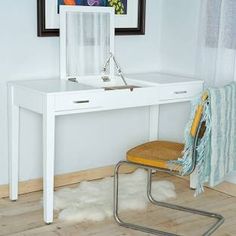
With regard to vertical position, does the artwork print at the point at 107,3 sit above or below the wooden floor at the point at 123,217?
above

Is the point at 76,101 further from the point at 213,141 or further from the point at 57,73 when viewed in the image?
the point at 213,141

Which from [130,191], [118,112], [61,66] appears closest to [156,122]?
[118,112]

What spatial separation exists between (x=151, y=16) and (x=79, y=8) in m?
0.67

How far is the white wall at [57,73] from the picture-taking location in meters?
3.02

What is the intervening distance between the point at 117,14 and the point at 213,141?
1.32 meters

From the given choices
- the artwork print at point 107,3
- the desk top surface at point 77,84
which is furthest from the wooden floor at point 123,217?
the artwork print at point 107,3

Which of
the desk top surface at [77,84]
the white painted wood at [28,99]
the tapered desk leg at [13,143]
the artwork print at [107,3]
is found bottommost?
the tapered desk leg at [13,143]

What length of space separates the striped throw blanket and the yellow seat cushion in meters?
0.10

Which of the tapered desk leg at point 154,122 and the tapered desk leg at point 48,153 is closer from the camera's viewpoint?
the tapered desk leg at point 48,153

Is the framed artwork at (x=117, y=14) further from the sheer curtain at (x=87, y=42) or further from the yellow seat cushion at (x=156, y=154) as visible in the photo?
the yellow seat cushion at (x=156, y=154)

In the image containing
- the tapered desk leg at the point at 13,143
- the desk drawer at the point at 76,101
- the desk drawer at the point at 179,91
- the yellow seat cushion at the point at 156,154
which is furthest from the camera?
the desk drawer at the point at 179,91

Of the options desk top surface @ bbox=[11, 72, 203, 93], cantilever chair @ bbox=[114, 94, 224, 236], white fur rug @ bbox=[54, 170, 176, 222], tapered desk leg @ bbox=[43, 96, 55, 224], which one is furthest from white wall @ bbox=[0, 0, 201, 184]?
cantilever chair @ bbox=[114, 94, 224, 236]

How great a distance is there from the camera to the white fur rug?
2859mm

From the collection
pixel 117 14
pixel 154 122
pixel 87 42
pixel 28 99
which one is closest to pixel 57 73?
pixel 87 42
